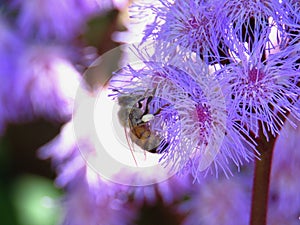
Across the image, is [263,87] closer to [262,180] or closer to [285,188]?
[262,180]

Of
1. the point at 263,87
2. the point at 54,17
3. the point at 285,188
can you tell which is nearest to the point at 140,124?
the point at 263,87

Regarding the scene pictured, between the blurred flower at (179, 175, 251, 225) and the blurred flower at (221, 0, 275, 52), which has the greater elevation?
the blurred flower at (221, 0, 275, 52)

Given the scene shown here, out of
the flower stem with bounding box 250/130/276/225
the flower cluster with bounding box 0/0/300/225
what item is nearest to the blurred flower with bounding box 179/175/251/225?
the flower cluster with bounding box 0/0/300/225

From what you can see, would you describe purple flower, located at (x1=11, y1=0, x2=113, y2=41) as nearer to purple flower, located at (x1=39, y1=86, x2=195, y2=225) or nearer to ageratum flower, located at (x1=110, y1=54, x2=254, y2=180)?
purple flower, located at (x1=39, y1=86, x2=195, y2=225)

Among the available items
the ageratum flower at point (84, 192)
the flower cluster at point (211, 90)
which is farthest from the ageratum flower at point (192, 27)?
the ageratum flower at point (84, 192)

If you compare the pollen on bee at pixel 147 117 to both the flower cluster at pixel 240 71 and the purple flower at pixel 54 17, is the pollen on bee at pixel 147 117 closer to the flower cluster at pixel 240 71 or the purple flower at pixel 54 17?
the flower cluster at pixel 240 71

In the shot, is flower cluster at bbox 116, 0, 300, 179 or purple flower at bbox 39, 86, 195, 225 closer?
flower cluster at bbox 116, 0, 300, 179
